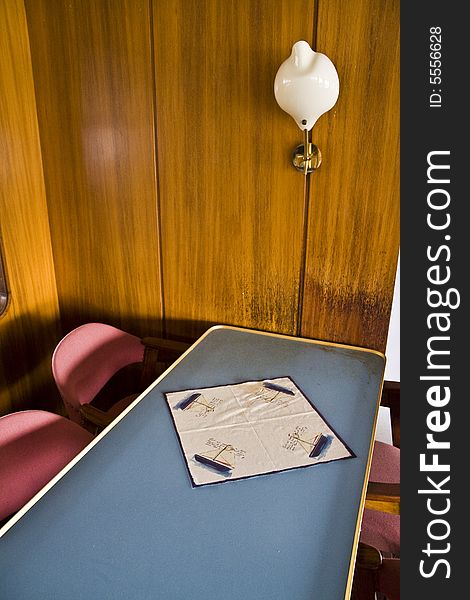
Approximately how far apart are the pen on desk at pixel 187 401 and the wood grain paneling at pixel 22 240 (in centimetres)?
126

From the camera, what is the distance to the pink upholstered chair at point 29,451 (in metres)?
1.40

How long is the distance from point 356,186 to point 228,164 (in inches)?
21.9

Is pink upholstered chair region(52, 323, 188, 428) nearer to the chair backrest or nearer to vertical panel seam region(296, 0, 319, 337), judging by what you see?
the chair backrest

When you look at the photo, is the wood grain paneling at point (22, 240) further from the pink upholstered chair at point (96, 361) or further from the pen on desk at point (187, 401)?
the pen on desk at point (187, 401)

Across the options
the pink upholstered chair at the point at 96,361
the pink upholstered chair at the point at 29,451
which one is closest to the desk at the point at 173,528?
the pink upholstered chair at the point at 29,451

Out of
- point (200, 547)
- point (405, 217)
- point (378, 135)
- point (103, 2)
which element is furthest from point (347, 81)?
point (200, 547)

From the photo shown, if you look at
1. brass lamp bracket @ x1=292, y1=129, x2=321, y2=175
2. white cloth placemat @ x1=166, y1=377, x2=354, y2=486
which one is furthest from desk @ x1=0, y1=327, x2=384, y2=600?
Result: brass lamp bracket @ x1=292, y1=129, x2=321, y2=175

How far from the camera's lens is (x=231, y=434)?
1.33 meters

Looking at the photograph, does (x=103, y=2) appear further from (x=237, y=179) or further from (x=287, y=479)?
(x=287, y=479)

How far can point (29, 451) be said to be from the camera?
1.47 metres

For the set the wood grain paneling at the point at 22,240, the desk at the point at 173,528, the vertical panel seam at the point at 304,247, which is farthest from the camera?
the wood grain paneling at the point at 22,240

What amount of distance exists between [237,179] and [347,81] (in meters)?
0.57

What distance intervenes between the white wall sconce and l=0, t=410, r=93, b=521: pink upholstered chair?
4.57ft

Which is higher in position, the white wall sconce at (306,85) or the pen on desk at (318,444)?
the white wall sconce at (306,85)
